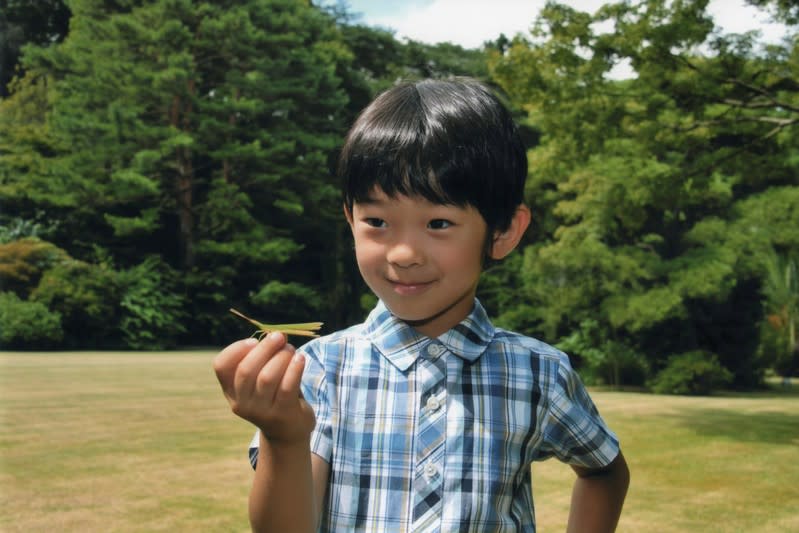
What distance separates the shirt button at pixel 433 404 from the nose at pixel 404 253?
0.91 feet

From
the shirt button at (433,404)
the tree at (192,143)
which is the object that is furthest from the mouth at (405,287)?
the tree at (192,143)

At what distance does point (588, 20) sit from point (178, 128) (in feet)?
63.5

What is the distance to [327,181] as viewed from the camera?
95.0 feet

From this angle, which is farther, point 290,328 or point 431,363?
point 431,363

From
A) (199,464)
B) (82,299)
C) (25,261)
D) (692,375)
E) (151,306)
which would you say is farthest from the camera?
(151,306)

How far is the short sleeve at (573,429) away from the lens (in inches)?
69.6

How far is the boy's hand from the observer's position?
4.20ft

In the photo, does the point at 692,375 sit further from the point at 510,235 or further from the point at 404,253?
the point at 404,253

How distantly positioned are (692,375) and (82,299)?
50.1 feet

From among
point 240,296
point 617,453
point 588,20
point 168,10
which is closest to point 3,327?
point 240,296

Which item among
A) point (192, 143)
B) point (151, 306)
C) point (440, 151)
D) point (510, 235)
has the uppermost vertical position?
point (192, 143)

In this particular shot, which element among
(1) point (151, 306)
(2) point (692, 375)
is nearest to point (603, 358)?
(2) point (692, 375)

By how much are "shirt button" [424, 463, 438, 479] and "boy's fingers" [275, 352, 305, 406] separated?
1.33 ft

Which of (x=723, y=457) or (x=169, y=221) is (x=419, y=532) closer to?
(x=723, y=457)
